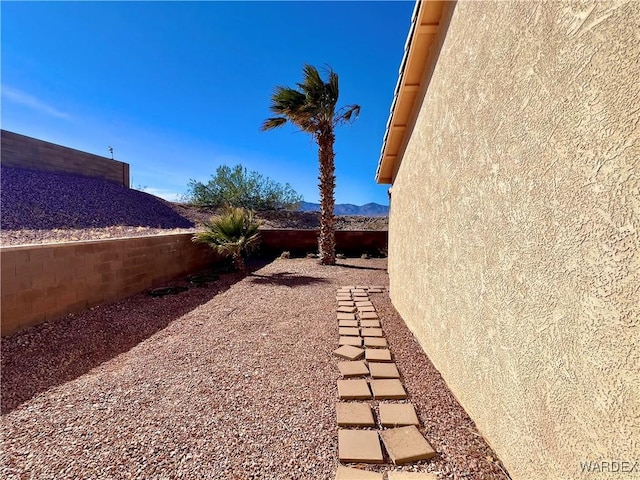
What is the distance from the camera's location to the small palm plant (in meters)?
8.39

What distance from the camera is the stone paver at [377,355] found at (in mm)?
3551

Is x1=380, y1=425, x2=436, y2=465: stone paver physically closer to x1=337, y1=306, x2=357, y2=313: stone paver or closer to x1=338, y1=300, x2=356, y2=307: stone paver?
x1=337, y1=306, x2=357, y2=313: stone paver

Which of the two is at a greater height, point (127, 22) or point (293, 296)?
point (127, 22)

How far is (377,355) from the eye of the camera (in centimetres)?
365

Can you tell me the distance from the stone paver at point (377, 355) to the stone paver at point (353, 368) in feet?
0.50

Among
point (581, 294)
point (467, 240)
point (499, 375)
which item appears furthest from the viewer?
point (467, 240)

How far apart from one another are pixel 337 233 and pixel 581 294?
1094 centimetres

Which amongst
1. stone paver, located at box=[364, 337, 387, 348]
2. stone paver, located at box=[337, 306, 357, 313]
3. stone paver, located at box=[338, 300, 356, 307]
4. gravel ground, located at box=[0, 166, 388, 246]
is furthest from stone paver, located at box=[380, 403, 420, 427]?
gravel ground, located at box=[0, 166, 388, 246]

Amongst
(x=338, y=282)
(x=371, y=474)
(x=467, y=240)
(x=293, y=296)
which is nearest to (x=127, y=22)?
(x=293, y=296)

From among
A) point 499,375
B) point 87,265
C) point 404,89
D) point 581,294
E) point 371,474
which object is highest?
point 404,89

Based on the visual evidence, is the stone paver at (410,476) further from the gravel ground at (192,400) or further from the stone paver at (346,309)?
the stone paver at (346,309)

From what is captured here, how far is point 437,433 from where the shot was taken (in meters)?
2.34

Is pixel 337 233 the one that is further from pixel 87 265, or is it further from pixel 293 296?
pixel 87 265

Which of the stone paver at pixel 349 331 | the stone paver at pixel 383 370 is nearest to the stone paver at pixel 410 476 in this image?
the stone paver at pixel 383 370
